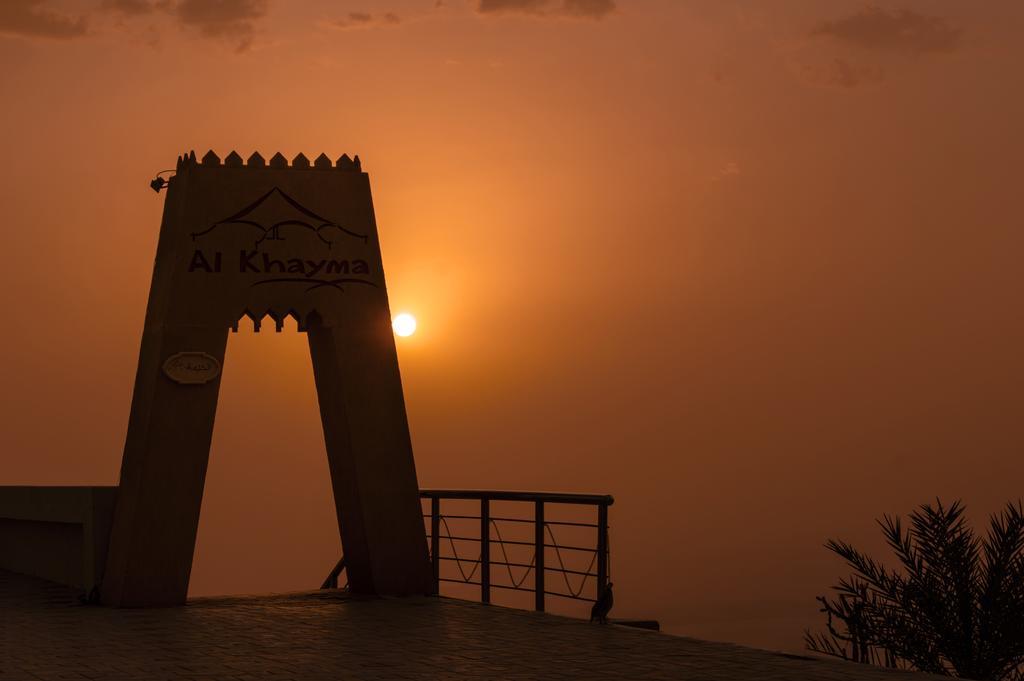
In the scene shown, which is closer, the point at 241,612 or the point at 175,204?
the point at 241,612

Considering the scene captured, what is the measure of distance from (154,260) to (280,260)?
1.80m

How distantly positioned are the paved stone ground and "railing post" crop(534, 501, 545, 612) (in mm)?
246

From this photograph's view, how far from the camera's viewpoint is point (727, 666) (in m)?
9.99

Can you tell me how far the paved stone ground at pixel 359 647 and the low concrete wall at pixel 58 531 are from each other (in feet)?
3.24

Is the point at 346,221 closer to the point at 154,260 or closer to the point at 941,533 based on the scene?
the point at 154,260

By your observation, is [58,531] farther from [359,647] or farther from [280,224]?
[359,647]

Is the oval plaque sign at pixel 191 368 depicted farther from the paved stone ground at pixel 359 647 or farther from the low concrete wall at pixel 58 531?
the paved stone ground at pixel 359 647

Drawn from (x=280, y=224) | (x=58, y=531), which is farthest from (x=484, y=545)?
(x=58, y=531)

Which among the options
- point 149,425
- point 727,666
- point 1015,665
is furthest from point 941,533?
point 149,425

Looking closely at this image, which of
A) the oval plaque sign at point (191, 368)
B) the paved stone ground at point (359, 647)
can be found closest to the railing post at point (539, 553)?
the paved stone ground at point (359, 647)

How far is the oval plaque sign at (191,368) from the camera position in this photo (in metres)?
14.9

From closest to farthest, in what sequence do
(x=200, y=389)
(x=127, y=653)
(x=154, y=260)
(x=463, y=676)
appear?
(x=463, y=676), (x=127, y=653), (x=200, y=389), (x=154, y=260)

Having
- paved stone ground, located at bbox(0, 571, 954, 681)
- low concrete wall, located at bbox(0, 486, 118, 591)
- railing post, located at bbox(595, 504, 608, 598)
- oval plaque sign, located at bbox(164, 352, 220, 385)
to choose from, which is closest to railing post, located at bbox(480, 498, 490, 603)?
paved stone ground, located at bbox(0, 571, 954, 681)

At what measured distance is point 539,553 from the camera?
13.6 meters
